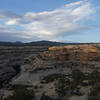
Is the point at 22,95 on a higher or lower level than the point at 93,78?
lower

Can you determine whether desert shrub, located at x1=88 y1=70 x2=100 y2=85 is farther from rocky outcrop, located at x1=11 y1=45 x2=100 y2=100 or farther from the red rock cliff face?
the red rock cliff face

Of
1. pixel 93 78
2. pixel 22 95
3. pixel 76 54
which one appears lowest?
pixel 22 95

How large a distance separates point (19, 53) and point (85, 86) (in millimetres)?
43298

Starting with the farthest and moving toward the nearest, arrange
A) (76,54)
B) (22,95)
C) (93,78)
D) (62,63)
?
(76,54)
(62,63)
(93,78)
(22,95)

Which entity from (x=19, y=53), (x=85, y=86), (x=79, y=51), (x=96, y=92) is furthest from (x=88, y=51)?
(x=19, y=53)

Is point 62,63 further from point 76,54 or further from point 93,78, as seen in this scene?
point 93,78

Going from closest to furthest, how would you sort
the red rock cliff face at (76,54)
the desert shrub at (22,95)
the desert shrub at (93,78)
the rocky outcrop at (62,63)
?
1. the desert shrub at (22,95)
2. the desert shrub at (93,78)
3. the rocky outcrop at (62,63)
4. the red rock cliff face at (76,54)

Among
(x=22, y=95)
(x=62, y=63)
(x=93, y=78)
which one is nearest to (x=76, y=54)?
(x=62, y=63)

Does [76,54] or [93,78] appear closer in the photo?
[93,78]

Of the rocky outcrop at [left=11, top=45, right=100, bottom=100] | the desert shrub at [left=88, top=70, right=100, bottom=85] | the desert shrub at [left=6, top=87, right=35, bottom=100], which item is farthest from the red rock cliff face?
the desert shrub at [left=6, top=87, right=35, bottom=100]

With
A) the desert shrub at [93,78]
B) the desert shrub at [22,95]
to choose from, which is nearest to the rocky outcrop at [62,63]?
the desert shrub at [93,78]

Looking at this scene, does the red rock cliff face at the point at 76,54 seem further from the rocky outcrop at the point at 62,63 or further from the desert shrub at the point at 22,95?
the desert shrub at the point at 22,95

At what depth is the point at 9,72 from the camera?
1510 inches

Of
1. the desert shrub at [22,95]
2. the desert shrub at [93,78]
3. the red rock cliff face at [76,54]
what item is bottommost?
the desert shrub at [22,95]
